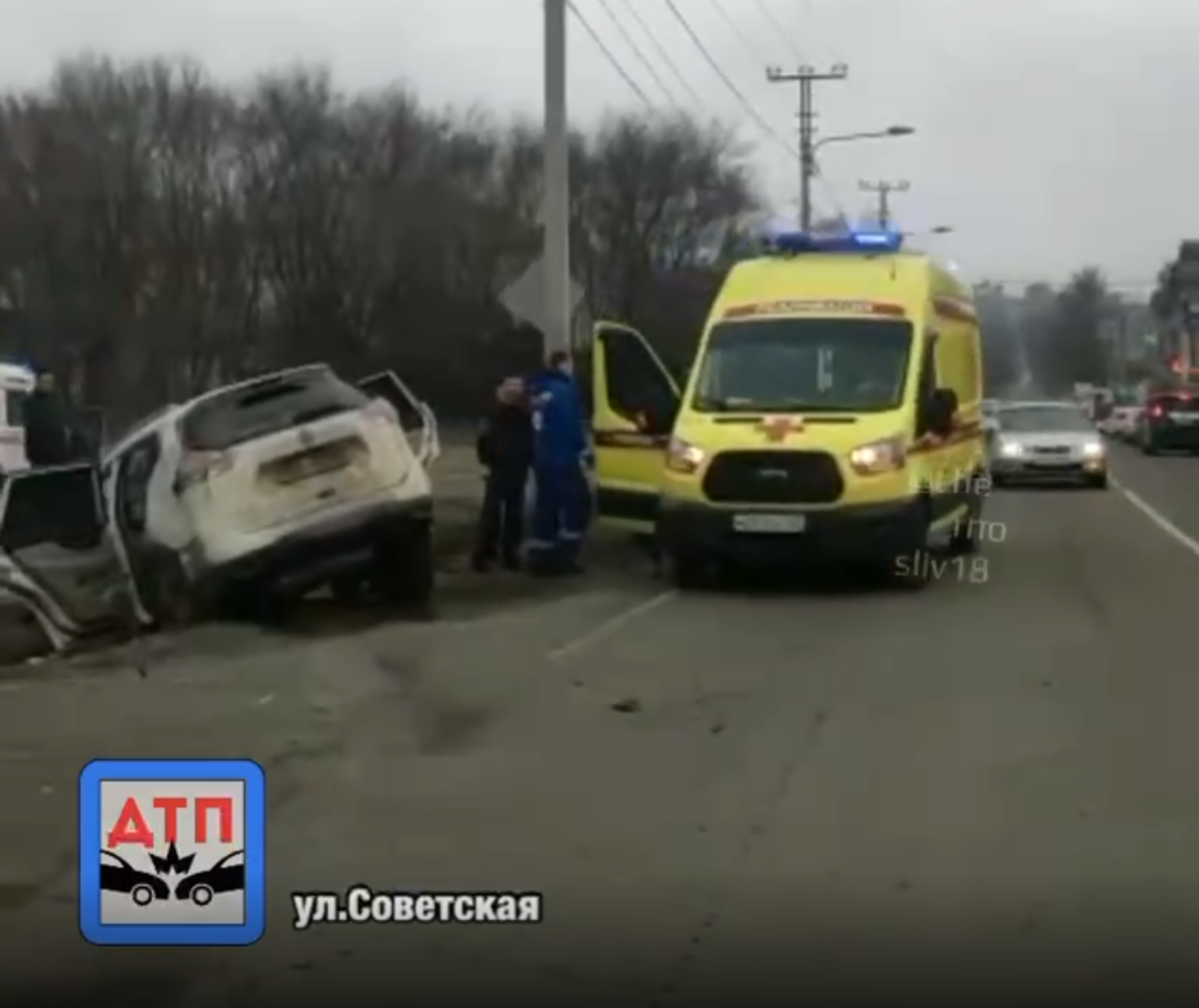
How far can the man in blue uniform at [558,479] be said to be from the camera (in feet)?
63.5

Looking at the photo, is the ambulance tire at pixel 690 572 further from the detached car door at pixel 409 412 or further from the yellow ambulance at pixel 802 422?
the detached car door at pixel 409 412

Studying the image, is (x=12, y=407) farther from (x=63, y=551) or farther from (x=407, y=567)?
(x=63, y=551)

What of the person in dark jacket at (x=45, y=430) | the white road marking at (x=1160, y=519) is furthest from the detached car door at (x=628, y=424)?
the white road marking at (x=1160, y=519)

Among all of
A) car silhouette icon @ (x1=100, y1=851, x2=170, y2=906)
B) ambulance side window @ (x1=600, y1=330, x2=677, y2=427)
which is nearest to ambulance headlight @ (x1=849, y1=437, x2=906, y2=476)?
ambulance side window @ (x1=600, y1=330, x2=677, y2=427)

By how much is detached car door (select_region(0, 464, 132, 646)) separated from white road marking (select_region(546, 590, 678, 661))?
2.98 m

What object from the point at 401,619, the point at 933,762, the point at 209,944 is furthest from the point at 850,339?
the point at 209,944

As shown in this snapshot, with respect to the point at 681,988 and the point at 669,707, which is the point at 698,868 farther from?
the point at 669,707

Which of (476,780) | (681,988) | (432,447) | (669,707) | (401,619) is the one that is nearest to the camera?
(681,988)

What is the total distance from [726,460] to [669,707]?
635 centimetres

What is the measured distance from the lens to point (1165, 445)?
5769 centimetres

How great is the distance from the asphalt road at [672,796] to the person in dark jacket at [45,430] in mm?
6638

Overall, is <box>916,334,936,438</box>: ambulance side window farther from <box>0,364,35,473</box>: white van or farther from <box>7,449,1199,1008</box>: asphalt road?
<box>0,364,35,473</box>: white van

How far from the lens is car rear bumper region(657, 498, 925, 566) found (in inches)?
682

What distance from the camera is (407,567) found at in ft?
53.0
